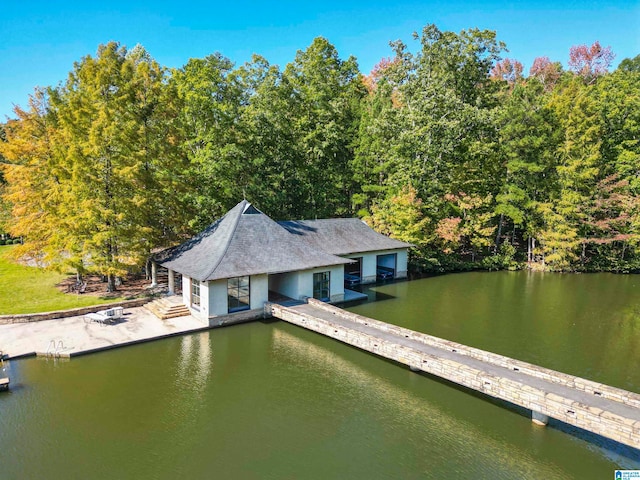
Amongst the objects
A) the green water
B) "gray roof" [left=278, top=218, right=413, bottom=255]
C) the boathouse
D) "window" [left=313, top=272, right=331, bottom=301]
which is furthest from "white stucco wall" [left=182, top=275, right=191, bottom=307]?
"gray roof" [left=278, top=218, right=413, bottom=255]

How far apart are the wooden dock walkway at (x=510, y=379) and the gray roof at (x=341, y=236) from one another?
26.2ft

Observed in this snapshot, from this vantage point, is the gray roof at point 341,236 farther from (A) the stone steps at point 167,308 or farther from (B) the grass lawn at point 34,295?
(B) the grass lawn at point 34,295

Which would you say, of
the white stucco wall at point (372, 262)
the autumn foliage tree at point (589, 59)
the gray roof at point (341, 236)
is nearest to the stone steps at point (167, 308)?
the gray roof at point (341, 236)

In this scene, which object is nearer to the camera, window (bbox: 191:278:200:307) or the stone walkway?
the stone walkway

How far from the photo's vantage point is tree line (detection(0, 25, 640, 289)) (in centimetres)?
1912

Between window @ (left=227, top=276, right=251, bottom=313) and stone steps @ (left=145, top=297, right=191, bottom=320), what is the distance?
2.15 meters

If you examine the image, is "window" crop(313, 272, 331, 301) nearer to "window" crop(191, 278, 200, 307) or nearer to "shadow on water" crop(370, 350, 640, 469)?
"window" crop(191, 278, 200, 307)

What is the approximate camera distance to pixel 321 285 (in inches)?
771

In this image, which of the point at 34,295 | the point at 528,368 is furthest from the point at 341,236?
the point at 34,295

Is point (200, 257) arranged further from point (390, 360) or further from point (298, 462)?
point (298, 462)

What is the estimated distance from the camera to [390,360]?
1319 centimetres

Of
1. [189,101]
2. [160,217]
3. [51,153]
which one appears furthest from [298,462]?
[189,101]

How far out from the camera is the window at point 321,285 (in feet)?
63.5

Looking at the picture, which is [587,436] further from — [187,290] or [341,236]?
[341,236]
